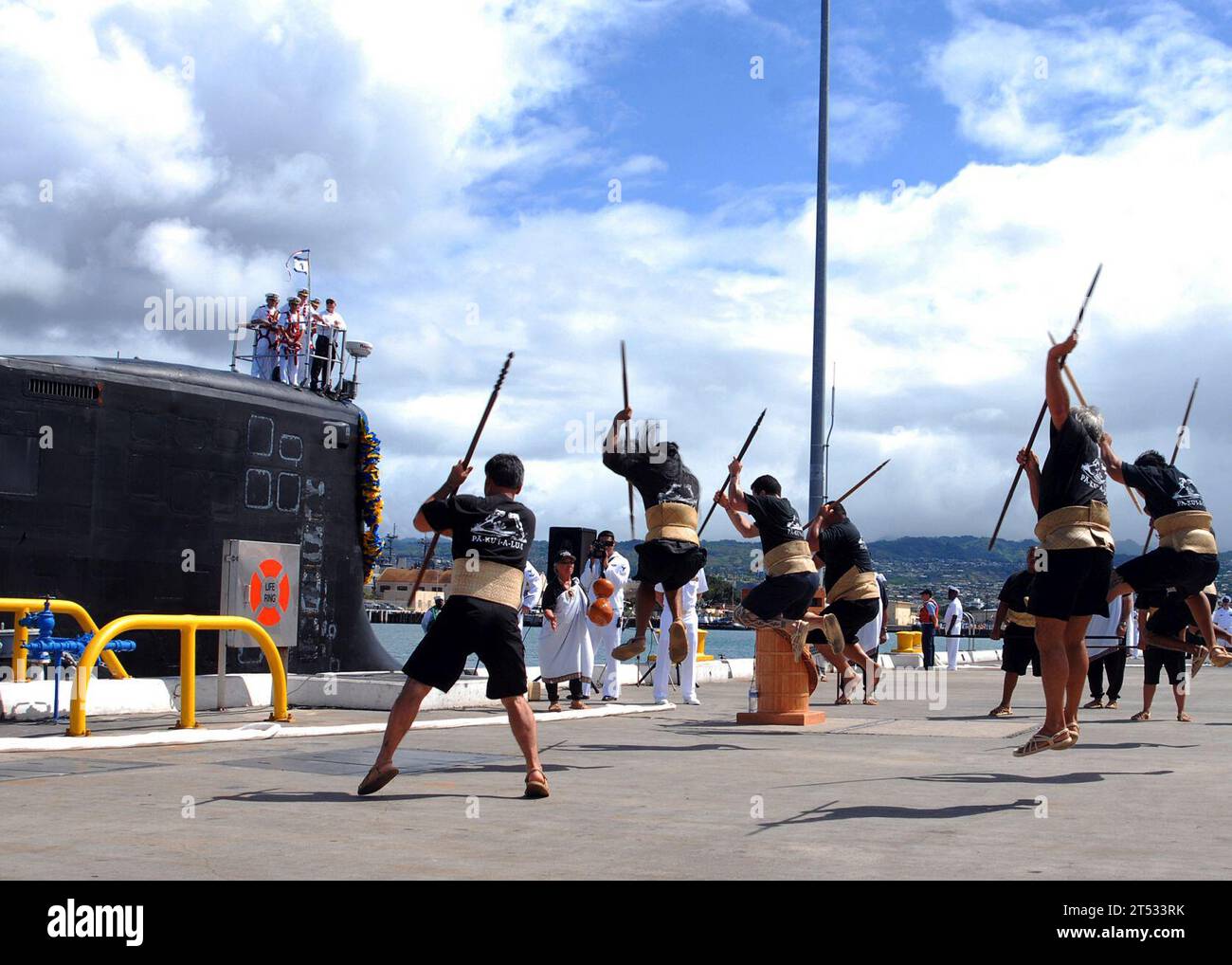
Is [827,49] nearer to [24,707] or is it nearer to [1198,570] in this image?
[1198,570]

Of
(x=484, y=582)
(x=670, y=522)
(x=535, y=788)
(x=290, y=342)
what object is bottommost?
(x=535, y=788)

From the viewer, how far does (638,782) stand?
8.30 meters

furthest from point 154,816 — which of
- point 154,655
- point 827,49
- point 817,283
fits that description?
point 827,49

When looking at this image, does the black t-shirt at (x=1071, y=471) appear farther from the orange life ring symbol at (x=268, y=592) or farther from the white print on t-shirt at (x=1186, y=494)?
the orange life ring symbol at (x=268, y=592)

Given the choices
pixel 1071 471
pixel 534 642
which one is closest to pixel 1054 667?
pixel 1071 471

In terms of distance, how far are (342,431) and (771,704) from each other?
5980mm

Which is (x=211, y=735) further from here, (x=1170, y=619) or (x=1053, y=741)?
(x=1170, y=619)

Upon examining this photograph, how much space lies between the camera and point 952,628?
1188 inches

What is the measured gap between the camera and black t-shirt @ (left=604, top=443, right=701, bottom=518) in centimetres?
1139

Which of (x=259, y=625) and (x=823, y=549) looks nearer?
(x=259, y=625)

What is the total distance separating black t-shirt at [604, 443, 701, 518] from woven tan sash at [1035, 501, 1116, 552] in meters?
3.65

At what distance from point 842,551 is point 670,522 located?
4445 mm
